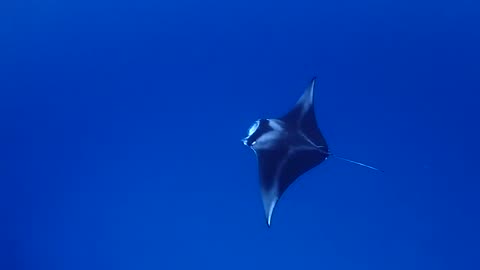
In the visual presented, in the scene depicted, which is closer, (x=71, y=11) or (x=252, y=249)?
(x=252, y=249)

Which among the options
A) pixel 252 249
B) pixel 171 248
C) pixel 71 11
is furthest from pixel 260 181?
pixel 71 11

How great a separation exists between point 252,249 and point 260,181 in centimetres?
174

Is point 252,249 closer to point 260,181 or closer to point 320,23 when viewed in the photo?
point 260,181

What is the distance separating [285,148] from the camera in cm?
379

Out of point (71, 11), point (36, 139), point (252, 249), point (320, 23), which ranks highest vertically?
point (71, 11)

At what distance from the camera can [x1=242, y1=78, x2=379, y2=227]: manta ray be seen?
3617 mm

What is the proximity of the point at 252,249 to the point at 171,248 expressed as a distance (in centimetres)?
96

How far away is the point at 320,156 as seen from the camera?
11.6 feet

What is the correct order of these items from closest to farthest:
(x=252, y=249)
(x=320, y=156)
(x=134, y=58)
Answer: (x=320, y=156) < (x=252, y=249) < (x=134, y=58)

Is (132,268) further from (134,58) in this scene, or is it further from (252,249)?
(134,58)

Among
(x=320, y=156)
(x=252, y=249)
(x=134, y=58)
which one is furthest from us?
(x=134, y=58)

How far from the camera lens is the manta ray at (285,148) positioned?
3.62 meters

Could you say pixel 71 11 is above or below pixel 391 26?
above

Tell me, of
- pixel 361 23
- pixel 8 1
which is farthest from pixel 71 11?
pixel 361 23
